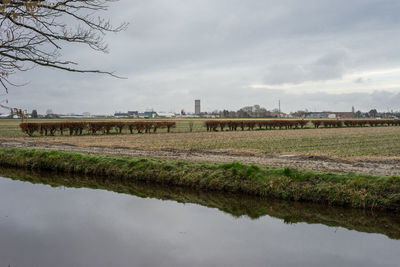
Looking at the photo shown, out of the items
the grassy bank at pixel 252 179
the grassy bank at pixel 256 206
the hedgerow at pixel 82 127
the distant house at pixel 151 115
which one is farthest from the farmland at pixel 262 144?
the distant house at pixel 151 115

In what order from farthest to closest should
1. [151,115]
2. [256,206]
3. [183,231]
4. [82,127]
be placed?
[151,115] → [82,127] → [256,206] → [183,231]

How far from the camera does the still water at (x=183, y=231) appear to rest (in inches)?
227

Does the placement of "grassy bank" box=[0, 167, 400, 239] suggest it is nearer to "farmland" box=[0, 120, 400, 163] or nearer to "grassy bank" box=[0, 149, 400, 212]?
"grassy bank" box=[0, 149, 400, 212]

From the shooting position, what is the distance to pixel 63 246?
6.21 meters

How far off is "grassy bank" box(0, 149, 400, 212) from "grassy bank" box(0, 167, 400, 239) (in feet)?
1.04

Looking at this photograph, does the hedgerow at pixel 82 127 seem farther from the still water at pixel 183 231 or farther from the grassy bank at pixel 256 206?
the still water at pixel 183 231

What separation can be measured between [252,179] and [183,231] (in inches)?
158

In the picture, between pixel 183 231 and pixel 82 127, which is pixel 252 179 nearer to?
pixel 183 231

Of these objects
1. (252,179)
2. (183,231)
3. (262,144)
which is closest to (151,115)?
(262,144)

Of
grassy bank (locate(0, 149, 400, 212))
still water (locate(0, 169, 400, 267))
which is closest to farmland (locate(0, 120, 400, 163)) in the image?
grassy bank (locate(0, 149, 400, 212))

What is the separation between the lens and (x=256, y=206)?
29.9 ft

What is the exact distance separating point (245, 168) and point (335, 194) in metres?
2.98

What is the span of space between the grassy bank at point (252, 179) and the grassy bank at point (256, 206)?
1.04ft

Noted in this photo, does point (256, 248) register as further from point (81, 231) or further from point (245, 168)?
point (245, 168)
